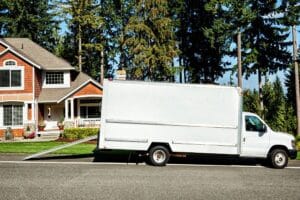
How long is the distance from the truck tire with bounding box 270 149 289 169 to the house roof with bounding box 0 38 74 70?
2492 centimetres

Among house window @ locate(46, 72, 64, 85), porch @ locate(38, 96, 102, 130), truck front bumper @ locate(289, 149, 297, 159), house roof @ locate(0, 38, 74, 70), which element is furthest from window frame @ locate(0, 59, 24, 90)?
truck front bumper @ locate(289, 149, 297, 159)

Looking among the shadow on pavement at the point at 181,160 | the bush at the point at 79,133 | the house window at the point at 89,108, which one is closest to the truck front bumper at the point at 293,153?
the shadow on pavement at the point at 181,160

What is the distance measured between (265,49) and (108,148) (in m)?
24.8

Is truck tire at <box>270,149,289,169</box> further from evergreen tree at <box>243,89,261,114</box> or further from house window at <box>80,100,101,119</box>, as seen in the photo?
house window at <box>80,100,101,119</box>

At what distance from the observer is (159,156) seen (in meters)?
15.7

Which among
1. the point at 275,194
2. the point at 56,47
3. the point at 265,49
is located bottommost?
the point at 275,194

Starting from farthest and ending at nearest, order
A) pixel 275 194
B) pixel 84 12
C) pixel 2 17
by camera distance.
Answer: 1. pixel 2 17
2. pixel 84 12
3. pixel 275 194

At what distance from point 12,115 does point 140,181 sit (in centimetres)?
2588

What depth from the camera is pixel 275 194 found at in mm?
10922

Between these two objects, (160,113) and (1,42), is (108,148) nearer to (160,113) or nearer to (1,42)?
(160,113)

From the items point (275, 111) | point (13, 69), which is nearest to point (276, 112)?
point (275, 111)

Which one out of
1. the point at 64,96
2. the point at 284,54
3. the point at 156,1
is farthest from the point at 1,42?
the point at 284,54

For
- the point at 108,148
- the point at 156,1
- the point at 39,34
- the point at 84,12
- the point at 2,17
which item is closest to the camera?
the point at 108,148

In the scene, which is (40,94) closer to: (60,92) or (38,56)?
(60,92)
